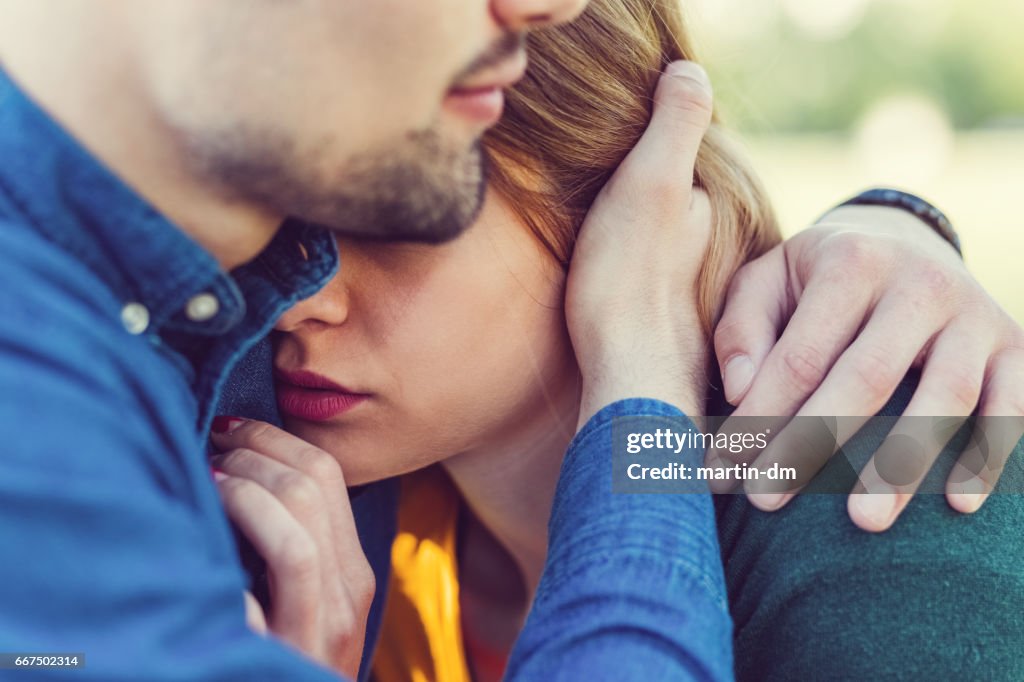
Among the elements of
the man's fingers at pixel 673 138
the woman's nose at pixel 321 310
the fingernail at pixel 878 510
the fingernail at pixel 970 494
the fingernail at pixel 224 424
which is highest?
the man's fingers at pixel 673 138

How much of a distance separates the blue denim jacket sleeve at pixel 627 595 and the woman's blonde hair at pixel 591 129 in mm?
453

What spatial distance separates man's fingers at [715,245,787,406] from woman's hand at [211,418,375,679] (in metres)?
0.57

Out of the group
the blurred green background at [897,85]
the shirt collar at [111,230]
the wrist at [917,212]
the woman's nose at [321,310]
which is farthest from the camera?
the blurred green background at [897,85]

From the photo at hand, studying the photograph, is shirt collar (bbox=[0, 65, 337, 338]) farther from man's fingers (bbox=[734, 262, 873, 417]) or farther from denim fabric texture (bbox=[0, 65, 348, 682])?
man's fingers (bbox=[734, 262, 873, 417])

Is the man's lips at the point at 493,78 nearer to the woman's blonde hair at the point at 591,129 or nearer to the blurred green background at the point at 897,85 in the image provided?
the woman's blonde hair at the point at 591,129

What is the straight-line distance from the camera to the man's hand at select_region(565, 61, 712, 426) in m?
1.42

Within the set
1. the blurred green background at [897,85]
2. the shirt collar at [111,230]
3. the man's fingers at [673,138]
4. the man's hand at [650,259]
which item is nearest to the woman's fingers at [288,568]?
the shirt collar at [111,230]

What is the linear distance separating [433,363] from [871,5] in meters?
24.3

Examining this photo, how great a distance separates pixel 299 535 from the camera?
43.3 inches

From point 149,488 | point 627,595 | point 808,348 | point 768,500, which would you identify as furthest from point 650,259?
point 149,488

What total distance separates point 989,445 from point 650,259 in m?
0.55

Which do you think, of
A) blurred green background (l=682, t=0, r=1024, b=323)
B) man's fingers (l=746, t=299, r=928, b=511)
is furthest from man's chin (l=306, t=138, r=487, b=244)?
blurred green background (l=682, t=0, r=1024, b=323)

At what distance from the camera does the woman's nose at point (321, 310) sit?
4.55 ft

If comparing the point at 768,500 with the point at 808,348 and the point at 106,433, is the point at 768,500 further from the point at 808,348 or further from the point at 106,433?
the point at 106,433
